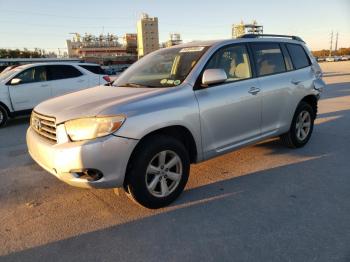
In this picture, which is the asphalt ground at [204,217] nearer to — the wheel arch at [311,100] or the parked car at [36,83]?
the wheel arch at [311,100]

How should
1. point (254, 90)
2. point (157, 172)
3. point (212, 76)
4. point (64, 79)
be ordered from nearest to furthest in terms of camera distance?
point (157, 172) < point (212, 76) < point (254, 90) < point (64, 79)

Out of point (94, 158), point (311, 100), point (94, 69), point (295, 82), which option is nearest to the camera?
point (94, 158)

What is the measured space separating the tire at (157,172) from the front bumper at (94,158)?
0.42 feet

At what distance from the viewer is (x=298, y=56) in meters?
5.49

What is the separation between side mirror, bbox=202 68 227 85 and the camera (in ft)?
12.0

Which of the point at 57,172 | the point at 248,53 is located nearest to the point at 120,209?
the point at 57,172

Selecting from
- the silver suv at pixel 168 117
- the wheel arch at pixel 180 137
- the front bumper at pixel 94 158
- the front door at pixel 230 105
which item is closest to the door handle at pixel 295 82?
the silver suv at pixel 168 117

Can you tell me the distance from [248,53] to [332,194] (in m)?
2.10

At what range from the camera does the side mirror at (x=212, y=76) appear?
3672mm

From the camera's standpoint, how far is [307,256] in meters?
2.59

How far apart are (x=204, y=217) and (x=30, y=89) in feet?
24.4

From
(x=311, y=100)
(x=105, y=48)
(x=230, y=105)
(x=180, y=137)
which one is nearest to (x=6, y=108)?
(x=180, y=137)

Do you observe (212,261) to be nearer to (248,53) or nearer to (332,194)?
(332,194)

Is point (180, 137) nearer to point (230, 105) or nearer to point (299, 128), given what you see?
point (230, 105)
